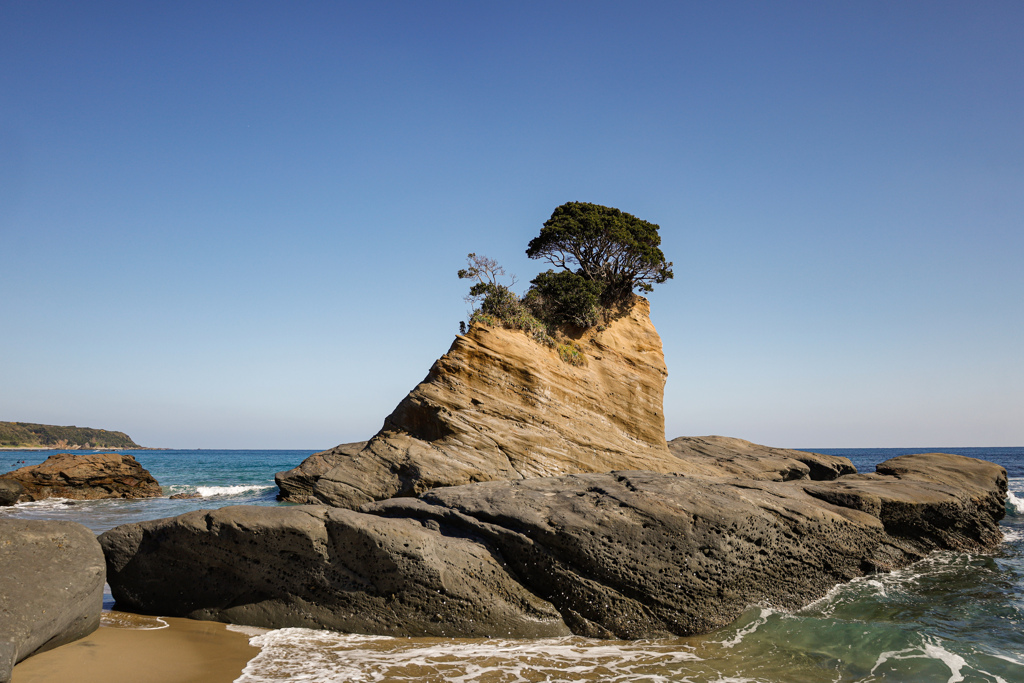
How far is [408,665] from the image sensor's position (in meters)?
6.40

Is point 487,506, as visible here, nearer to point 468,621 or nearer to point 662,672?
point 468,621

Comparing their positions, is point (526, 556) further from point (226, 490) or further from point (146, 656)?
point (226, 490)

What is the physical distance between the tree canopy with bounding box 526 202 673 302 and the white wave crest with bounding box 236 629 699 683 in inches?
585

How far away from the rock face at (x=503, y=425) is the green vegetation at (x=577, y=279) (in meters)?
0.68

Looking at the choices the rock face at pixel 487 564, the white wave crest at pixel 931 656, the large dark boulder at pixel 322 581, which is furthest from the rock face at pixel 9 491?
the white wave crest at pixel 931 656

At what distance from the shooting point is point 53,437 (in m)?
113

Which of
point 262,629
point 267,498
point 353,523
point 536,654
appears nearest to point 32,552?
point 262,629

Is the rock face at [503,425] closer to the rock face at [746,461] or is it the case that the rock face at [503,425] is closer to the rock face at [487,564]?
the rock face at [746,461]

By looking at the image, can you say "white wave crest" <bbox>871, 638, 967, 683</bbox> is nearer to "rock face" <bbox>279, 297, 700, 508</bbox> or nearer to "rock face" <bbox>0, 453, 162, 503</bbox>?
"rock face" <bbox>279, 297, 700, 508</bbox>

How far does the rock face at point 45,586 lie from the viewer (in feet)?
18.2

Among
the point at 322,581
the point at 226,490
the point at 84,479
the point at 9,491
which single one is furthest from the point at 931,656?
the point at 226,490

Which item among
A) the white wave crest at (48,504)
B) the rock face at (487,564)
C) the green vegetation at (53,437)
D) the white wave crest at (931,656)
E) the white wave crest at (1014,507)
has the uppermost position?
the rock face at (487,564)

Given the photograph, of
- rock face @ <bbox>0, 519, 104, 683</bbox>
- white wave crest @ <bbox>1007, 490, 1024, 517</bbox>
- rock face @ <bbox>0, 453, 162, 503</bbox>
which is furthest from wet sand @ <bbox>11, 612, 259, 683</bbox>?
white wave crest @ <bbox>1007, 490, 1024, 517</bbox>

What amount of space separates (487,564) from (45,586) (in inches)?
202
